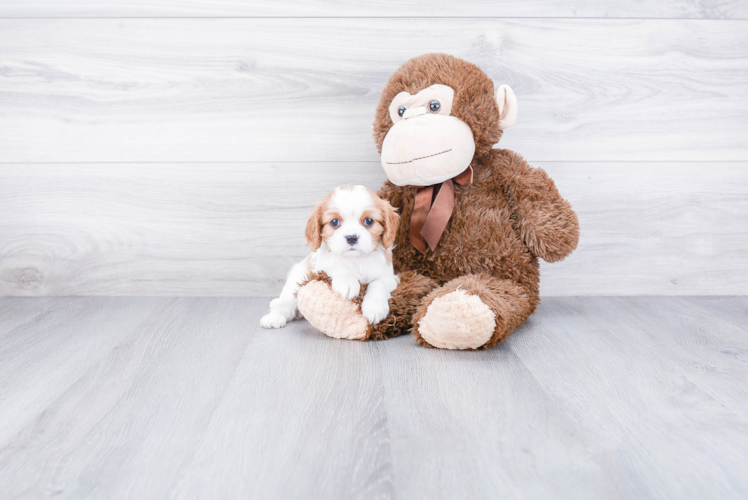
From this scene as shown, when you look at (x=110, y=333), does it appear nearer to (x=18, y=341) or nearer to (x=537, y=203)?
(x=18, y=341)

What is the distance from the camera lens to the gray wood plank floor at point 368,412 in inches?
25.5

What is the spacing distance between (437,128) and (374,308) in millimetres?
369

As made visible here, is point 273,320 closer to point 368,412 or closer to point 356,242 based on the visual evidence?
point 356,242

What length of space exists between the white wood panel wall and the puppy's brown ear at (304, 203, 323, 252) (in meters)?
0.34

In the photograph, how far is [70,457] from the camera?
70 centimetres

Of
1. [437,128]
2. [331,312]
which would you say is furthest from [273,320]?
[437,128]

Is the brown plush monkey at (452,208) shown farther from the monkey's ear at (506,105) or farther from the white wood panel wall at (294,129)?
the white wood panel wall at (294,129)

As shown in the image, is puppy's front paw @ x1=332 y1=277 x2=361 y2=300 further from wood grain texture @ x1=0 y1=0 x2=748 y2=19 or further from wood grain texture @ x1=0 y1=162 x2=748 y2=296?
A: wood grain texture @ x1=0 y1=0 x2=748 y2=19

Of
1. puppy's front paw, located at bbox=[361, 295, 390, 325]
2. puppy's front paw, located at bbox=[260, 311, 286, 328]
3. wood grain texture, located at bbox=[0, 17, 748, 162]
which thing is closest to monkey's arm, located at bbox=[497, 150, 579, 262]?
wood grain texture, located at bbox=[0, 17, 748, 162]

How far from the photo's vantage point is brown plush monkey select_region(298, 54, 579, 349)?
112cm

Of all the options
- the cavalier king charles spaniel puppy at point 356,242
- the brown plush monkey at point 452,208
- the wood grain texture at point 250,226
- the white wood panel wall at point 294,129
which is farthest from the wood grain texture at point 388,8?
the cavalier king charles spaniel puppy at point 356,242

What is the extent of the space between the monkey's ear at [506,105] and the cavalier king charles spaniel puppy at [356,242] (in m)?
0.32

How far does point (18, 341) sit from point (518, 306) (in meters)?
0.99

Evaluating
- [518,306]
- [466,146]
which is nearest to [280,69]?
[466,146]
